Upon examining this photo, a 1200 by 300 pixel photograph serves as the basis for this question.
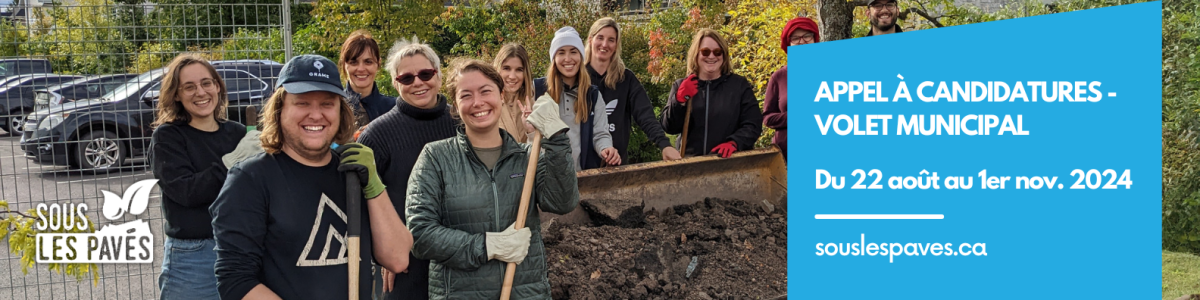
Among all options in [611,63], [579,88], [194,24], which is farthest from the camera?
[194,24]

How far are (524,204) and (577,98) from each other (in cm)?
197

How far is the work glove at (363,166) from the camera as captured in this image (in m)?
2.57

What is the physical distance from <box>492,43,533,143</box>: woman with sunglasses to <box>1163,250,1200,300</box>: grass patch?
4.02m

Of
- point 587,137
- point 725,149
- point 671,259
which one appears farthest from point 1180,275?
point 587,137

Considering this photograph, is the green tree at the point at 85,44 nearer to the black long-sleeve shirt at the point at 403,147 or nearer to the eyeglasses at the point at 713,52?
the black long-sleeve shirt at the point at 403,147

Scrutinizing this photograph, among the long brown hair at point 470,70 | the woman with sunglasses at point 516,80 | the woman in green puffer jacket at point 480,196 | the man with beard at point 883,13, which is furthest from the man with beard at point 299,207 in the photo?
the man with beard at point 883,13

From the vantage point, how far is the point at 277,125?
8.52 feet

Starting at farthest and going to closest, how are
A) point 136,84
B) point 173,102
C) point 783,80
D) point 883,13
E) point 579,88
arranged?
point 783,80, point 883,13, point 136,84, point 579,88, point 173,102

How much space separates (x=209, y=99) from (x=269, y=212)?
4.16 feet

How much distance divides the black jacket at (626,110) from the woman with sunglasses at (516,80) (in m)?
0.98

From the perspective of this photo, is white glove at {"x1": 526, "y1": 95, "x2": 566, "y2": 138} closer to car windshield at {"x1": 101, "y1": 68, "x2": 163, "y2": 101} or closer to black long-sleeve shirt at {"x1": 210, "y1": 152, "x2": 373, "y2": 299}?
black long-sleeve shirt at {"x1": 210, "y1": 152, "x2": 373, "y2": 299}

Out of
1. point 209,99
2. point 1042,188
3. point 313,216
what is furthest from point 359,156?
point 1042,188

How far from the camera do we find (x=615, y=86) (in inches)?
212

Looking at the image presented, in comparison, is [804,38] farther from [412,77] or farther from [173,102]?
[173,102]
